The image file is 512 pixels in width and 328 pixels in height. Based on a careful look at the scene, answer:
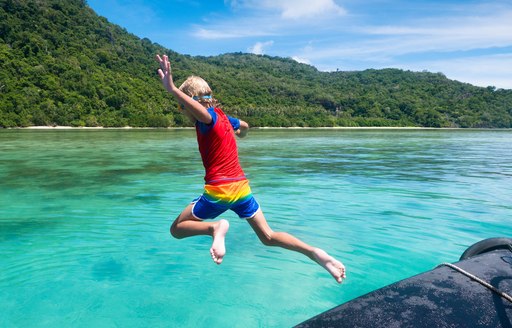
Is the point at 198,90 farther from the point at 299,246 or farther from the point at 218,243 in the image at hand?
the point at 299,246

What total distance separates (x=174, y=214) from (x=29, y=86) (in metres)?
77.9

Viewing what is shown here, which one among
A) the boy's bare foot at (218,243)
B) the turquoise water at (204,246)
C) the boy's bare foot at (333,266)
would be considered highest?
the boy's bare foot at (218,243)

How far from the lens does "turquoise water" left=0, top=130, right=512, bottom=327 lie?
4.65 metres

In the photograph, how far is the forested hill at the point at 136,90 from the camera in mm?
76350

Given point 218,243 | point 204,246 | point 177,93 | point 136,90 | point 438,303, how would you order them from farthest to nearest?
point 136,90
point 204,246
point 218,243
point 177,93
point 438,303

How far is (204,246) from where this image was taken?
6.86 m

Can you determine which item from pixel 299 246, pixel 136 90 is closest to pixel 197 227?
pixel 299 246

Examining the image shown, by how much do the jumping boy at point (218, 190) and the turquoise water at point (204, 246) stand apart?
0.98 meters

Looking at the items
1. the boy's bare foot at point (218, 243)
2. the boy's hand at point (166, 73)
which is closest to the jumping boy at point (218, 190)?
the boy's bare foot at point (218, 243)

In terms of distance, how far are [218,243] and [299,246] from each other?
74 centimetres

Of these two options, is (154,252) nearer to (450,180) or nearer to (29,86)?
(450,180)

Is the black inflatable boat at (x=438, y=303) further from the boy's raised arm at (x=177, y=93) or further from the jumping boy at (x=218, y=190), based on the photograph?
the boy's raised arm at (x=177, y=93)

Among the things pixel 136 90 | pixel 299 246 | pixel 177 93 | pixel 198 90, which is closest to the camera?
pixel 177 93

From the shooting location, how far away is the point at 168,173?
49.3 feet
